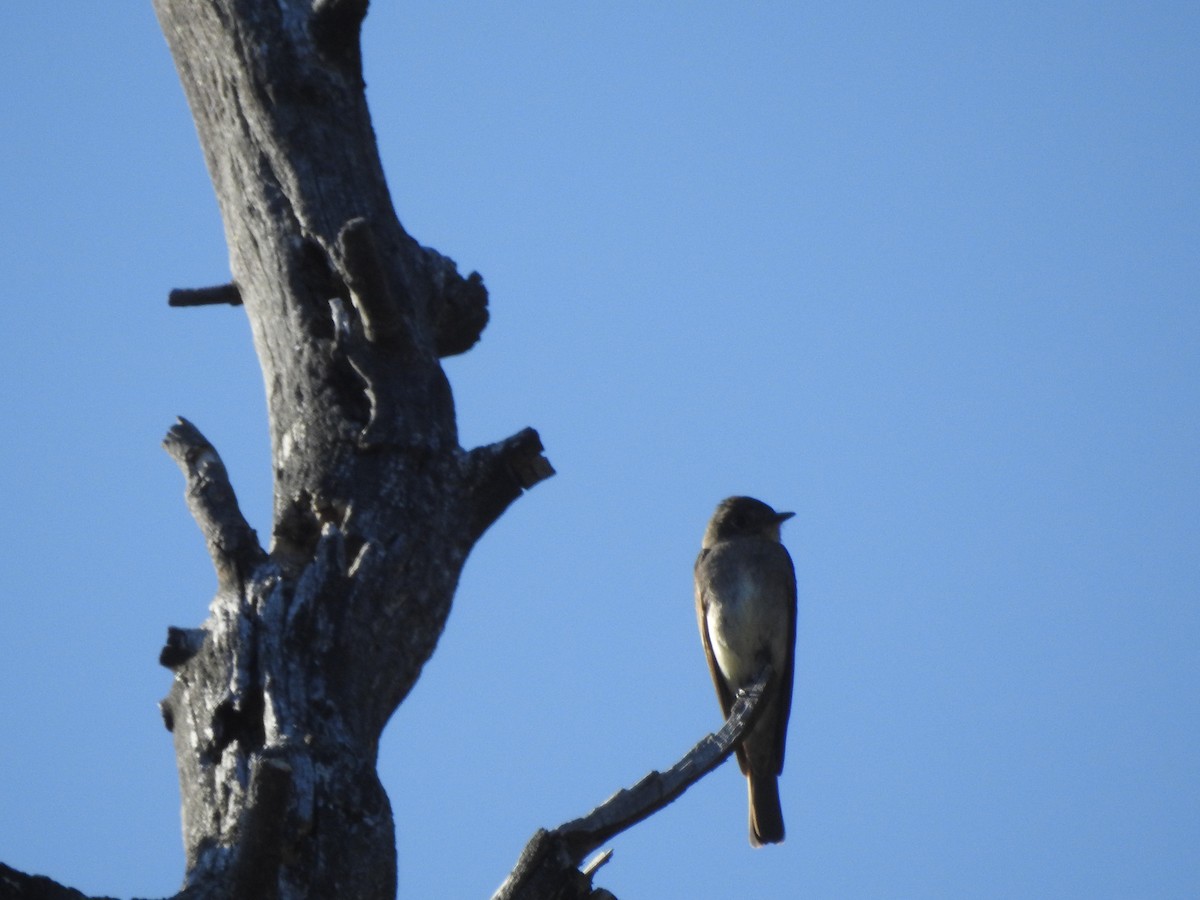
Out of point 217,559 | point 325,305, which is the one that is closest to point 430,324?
point 325,305

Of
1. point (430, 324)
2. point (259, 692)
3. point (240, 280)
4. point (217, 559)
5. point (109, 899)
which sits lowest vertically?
point (109, 899)

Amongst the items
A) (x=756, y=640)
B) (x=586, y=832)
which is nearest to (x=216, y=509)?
(x=586, y=832)

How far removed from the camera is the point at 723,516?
8.08m

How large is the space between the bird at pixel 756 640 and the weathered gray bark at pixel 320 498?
2.71 meters

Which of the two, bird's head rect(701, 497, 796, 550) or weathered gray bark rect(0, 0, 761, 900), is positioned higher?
bird's head rect(701, 497, 796, 550)

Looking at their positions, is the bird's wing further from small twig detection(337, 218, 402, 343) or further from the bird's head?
small twig detection(337, 218, 402, 343)

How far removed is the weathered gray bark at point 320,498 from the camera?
3.29 m

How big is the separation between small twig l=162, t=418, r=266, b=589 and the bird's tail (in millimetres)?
4123

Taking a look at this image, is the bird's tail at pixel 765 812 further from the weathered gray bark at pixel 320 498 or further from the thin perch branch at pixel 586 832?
the thin perch branch at pixel 586 832

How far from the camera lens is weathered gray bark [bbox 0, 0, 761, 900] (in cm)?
329

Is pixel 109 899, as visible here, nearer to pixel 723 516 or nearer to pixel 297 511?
pixel 297 511

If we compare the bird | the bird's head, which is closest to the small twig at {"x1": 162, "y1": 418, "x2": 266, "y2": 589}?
the bird

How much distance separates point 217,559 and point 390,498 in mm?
467

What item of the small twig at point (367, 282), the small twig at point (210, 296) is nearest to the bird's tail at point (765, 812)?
the small twig at point (210, 296)
